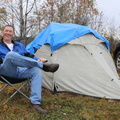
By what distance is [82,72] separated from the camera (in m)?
3.52

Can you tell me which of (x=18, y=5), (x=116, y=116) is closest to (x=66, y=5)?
(x=18, y=5)

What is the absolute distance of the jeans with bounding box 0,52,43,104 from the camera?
98.1 inches

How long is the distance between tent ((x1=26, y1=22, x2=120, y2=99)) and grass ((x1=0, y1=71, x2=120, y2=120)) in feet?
Result: 0.68

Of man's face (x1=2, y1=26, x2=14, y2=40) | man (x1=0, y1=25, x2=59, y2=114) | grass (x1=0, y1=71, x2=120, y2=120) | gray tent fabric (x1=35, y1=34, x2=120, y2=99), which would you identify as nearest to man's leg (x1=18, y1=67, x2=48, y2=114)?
man (x1=0, y1=25, x2=59, y2=114)

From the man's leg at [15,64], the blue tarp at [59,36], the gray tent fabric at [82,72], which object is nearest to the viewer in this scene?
the man's leg at [15,64]

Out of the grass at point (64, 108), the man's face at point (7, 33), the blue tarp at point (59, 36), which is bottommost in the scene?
the grass at point (64, 108)

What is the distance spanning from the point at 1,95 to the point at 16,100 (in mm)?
444

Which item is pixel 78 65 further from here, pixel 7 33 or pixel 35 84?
pixel 7 33

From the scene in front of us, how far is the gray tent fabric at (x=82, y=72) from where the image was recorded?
11.1 ft

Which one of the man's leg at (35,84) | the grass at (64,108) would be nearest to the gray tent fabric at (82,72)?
the grass at (64,108)

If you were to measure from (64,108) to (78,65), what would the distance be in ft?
3.50

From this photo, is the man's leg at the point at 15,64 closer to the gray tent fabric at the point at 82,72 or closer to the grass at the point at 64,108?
the grass at the point at 64,108

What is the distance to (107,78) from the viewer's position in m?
3.41

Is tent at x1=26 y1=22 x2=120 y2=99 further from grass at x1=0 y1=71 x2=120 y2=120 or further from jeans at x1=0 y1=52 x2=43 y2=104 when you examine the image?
jeans at x1=0 y1=52 x2=43 y2=104
